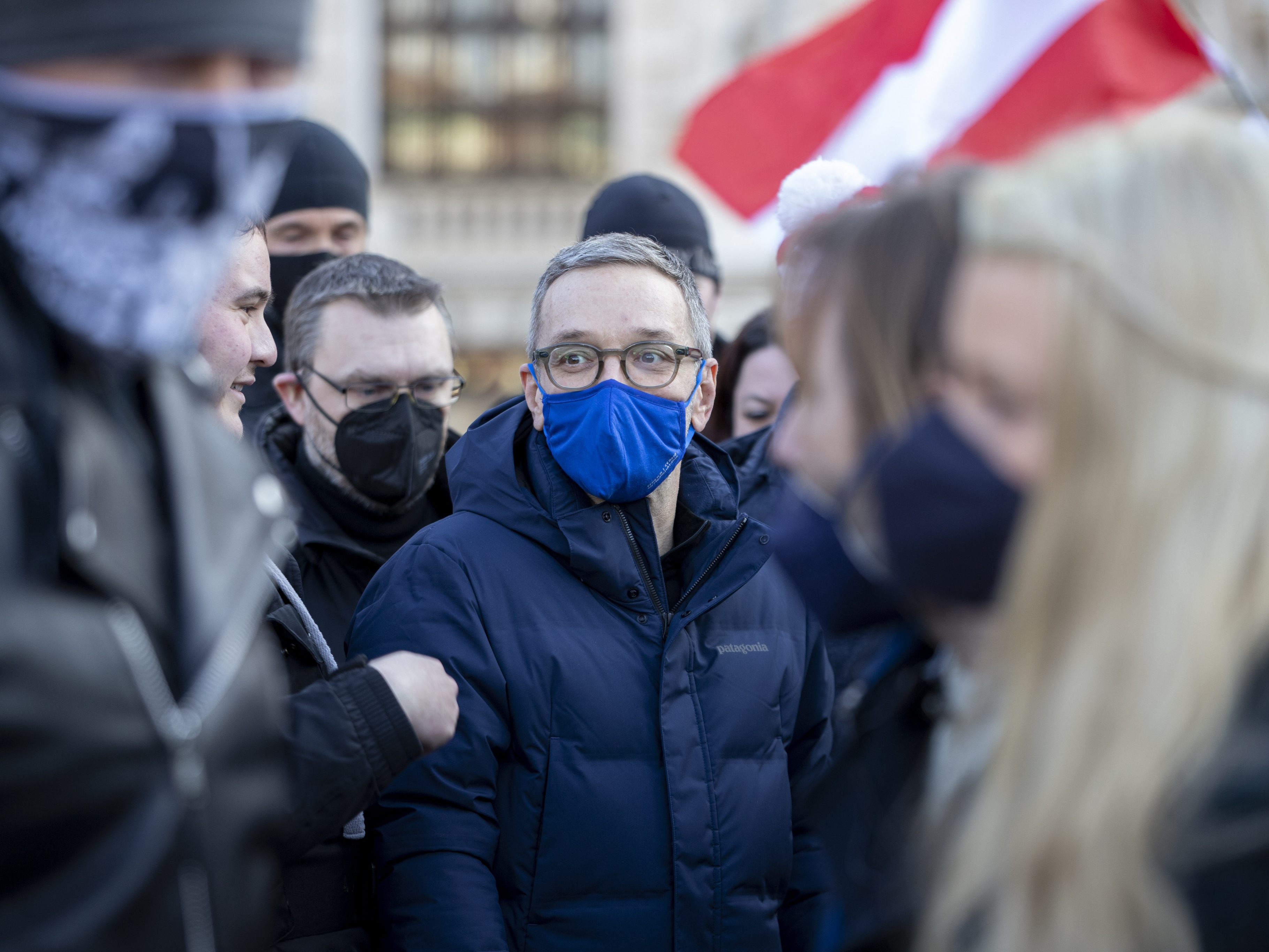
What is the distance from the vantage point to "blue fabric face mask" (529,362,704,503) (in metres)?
2.60

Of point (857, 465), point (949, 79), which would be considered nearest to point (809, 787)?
point (857, 465)

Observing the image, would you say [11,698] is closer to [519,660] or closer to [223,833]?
[223,833]

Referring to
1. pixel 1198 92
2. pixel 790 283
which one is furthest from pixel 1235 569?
pixel 1198 92

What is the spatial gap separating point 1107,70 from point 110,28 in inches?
151

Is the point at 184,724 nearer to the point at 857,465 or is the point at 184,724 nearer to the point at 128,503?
the point at 128,503

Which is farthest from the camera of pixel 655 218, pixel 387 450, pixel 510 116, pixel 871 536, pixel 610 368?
pixel 510 116

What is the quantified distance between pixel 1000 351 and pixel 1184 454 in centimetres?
20

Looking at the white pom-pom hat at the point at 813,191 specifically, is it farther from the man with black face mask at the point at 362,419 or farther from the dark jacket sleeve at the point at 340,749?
the dark jacket sleeve at the point at 340,749

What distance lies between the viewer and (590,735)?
241 centimetres

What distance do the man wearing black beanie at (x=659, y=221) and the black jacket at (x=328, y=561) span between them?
1326mm

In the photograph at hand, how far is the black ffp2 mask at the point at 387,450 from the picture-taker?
3.47 meters

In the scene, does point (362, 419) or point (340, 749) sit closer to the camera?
point (340, 749)

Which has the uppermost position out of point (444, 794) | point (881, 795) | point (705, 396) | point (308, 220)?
point (308, 220)

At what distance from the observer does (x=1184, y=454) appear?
1253 millimetres
